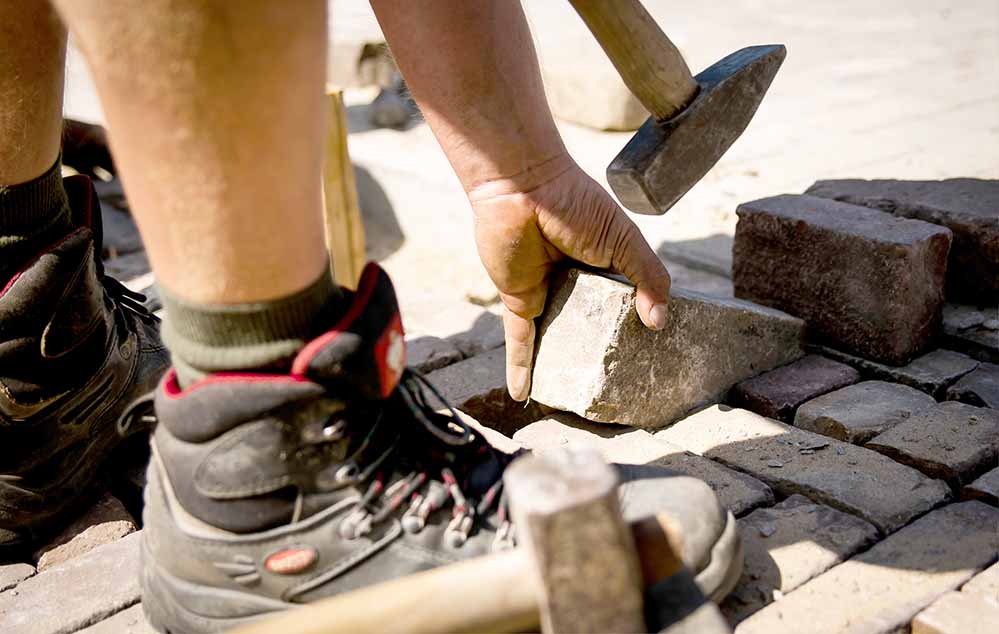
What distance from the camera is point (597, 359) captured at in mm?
2158

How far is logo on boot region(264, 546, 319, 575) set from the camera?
141 cm

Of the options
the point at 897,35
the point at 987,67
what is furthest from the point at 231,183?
the point at 897,35

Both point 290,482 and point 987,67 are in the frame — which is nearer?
point 290,482

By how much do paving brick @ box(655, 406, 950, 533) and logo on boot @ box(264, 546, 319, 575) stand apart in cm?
97

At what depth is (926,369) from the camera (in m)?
2.43

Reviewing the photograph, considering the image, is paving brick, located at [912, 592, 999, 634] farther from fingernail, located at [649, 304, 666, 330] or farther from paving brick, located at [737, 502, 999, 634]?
fingernail, located at [649, 304, 666, 330]

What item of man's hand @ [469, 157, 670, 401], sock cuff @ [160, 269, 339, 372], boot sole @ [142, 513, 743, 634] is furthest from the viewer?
man's hand @ [469, 157, 670, 401]

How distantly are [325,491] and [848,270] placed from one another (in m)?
1.58

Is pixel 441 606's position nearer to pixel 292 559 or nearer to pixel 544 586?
pixel 544 586

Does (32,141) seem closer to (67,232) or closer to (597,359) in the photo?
(67,232)

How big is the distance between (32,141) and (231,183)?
87 centimetres

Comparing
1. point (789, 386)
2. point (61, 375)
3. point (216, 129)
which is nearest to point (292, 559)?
point (216, 129)

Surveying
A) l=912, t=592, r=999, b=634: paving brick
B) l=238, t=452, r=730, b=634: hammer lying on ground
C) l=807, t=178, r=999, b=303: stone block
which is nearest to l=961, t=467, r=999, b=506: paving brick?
l=912, t=592, r=999, b=634: paving brick

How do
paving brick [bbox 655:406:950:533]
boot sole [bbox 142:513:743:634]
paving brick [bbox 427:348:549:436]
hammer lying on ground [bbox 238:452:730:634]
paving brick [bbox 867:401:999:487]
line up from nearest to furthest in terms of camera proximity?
1. hammer lying on ground [bbox 238:452:730:634]
2. boot sole [bbox 142:513:743:634]
3. paving brick [bbox 655:406:950:533]
4. paving brick [bbox 867:401:999:487]
5. paving brick [bbox 427:348:549:436]
